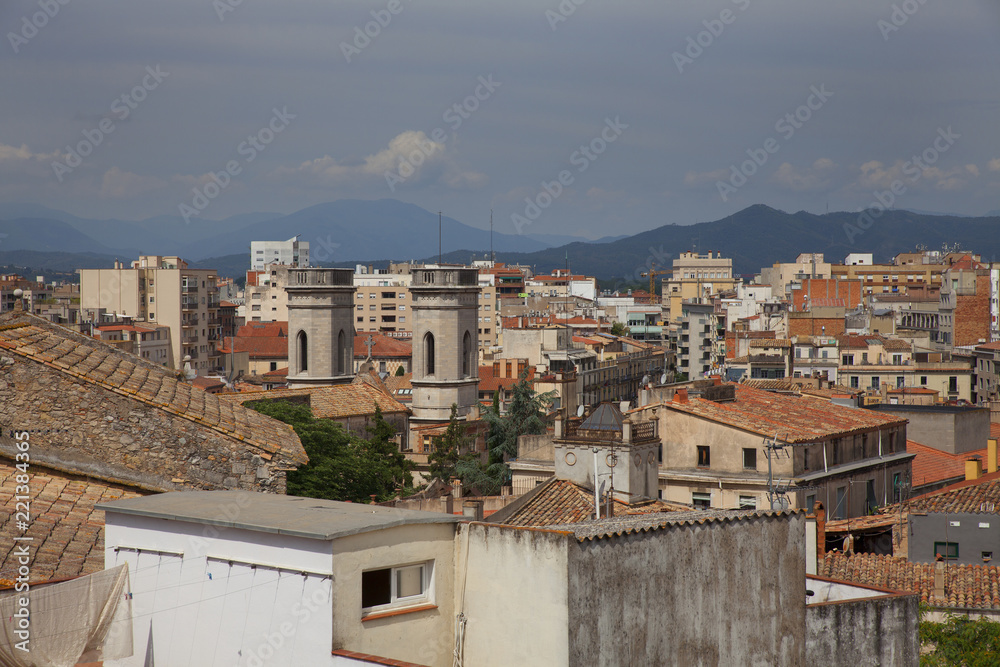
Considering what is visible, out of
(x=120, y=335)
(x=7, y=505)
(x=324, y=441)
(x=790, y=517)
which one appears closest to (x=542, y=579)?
(x=790, y=517)

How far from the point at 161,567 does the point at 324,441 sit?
57.9ft

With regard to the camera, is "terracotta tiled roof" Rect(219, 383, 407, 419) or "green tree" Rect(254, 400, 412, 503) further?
"terracotta tiled roof" Rect(219, 383, 407, 419)

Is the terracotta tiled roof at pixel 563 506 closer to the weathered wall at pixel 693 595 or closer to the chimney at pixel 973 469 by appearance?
the weathered wall at pixel 693 595

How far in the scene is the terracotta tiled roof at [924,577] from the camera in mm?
16422

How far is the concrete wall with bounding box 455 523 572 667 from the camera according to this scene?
279 inches

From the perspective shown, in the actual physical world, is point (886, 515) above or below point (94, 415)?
below

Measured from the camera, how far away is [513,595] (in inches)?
289

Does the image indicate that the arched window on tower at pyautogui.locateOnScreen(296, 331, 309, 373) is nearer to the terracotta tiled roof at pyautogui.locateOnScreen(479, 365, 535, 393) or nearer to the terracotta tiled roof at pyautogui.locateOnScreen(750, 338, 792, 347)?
the terracotta tiled roof at pyautogui.locateOnScreen(479, 365, 535, 393)

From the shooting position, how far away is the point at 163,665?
7.97 metres

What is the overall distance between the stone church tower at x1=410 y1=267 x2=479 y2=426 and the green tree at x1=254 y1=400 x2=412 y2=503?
1977 centimetres

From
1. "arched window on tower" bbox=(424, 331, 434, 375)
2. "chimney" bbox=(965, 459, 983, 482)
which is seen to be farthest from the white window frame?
"arched window on tower" bbox=(424, 331, 434, 375)

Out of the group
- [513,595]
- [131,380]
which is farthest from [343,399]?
[513,595]

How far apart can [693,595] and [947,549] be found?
1313 cm

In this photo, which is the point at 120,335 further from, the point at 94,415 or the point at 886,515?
the point at 94,415
